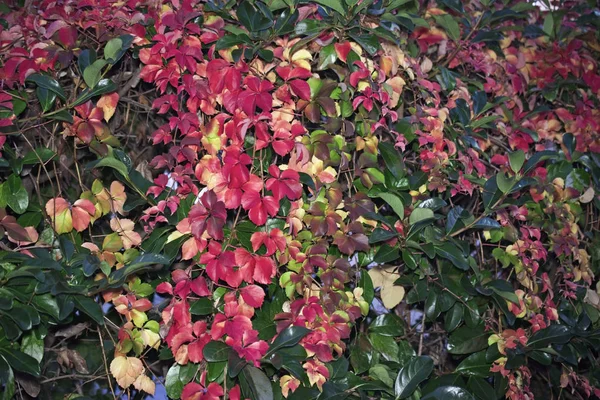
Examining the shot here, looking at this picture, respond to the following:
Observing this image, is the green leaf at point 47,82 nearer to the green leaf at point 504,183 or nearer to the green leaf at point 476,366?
the green leaf at point 504,183

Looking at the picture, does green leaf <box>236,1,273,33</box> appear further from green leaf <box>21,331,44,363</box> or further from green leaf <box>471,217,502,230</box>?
green leaf <box>21,331,44,363</box>

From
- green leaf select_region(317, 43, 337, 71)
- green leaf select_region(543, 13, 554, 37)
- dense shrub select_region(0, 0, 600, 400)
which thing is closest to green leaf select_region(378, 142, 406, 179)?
dense shrub select_region(0, 0, 600, 400)

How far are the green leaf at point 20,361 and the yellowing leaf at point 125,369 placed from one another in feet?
0.54

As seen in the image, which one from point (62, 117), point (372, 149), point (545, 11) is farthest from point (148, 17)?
point (545, 11)

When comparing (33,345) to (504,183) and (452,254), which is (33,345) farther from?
(504,183)

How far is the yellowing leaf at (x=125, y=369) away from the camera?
1.64m

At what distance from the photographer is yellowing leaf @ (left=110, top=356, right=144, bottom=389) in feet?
5.40

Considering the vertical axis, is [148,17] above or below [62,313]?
above

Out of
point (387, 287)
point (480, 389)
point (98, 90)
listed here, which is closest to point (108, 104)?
point (98, 90)

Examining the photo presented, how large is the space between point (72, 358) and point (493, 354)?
1.05 m

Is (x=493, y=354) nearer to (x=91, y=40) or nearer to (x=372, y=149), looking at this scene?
(x=372, y=149)

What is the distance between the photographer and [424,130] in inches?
77.4

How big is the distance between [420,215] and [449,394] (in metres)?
0.43

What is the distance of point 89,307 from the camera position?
5.00 feet
